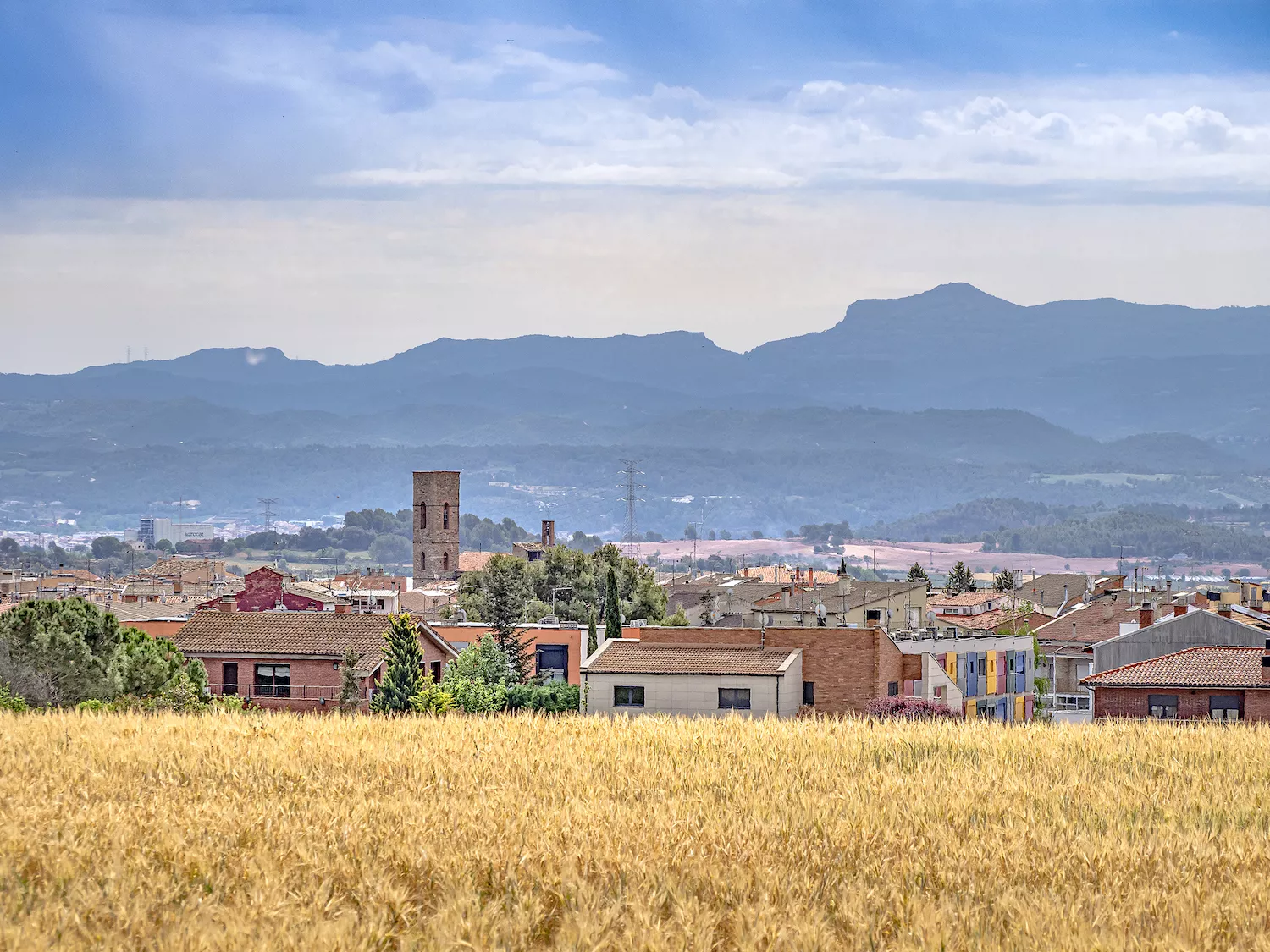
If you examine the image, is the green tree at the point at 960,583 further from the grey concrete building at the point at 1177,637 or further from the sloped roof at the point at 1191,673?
the sloped roof at the point at 1191,673

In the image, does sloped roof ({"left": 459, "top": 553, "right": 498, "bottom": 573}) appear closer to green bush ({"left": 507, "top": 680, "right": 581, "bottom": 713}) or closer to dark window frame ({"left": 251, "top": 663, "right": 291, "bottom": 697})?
dark window frame ({"left": 251, "top": 663, "right": 291, "bottom": 697})

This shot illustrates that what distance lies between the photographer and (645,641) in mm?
55344

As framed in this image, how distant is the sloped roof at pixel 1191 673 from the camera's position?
46.5 metres

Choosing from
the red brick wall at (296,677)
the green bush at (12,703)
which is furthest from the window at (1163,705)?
the green bush at (12,703)

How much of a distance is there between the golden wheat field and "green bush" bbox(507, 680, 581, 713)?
33.3m

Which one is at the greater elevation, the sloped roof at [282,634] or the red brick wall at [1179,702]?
the sloped roof at [282,634]

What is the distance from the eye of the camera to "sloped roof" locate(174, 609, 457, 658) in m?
53.8

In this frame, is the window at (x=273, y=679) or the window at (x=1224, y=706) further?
the window at (x=273, y=679)

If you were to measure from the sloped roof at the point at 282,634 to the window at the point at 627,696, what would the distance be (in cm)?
765

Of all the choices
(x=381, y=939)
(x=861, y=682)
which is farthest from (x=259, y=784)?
(x=861, y=682)

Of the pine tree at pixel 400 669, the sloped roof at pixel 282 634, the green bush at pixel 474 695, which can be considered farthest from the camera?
the sloped roof at pixel 282 634

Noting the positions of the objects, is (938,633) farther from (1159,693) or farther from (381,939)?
(381,939)

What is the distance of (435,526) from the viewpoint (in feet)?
562

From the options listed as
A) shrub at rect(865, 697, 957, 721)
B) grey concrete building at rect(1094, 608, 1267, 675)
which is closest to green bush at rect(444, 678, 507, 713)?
shrub at rect(865, 697, 957, 721)
